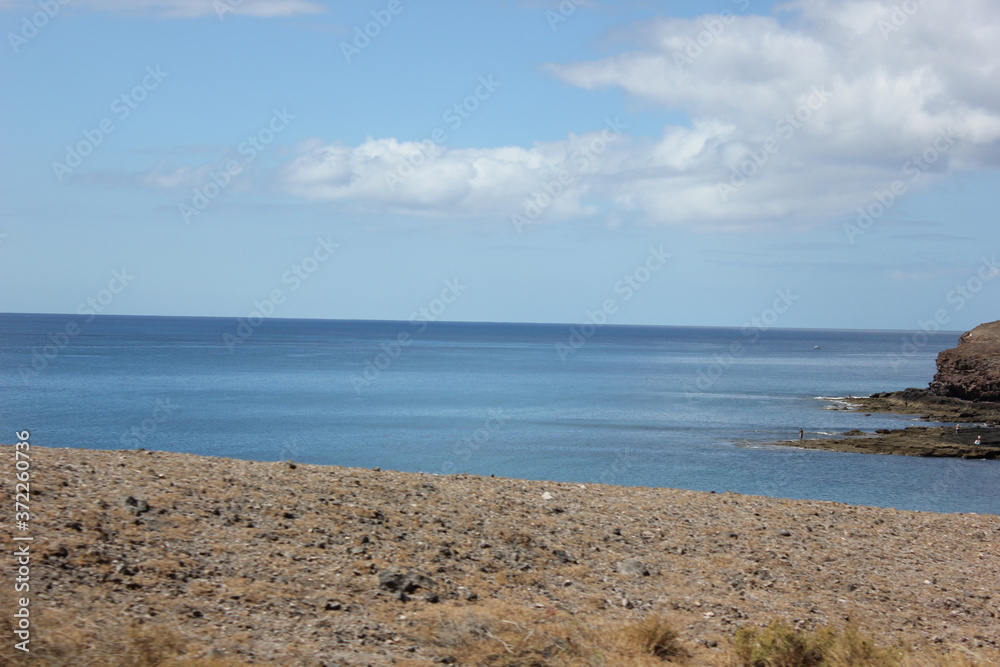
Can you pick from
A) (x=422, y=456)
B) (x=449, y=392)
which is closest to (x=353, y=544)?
(x=422, y=456)

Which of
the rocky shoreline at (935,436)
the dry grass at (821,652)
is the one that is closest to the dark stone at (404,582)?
the dry grass at (821,652)

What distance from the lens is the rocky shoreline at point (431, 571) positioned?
8859mm

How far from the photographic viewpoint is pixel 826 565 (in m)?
14.2

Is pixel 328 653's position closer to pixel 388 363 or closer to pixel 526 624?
pixel 526 624

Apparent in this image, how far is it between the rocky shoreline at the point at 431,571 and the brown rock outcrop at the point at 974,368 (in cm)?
5553

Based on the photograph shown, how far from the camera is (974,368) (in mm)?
67875

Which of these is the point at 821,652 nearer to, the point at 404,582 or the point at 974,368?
the point at 404,582

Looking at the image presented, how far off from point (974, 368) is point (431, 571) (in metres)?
69.0

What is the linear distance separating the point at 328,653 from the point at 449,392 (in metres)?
71.0

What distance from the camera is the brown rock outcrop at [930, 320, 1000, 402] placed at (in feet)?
217

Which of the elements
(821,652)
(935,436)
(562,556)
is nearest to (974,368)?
(935,436)

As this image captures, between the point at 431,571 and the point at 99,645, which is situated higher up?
the point at 99,645

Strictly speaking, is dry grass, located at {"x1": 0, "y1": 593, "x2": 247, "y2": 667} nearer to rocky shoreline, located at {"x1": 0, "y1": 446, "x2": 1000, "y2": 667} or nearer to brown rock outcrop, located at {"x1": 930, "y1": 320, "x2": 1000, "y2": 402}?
rocky shoreline, located at {"x1": 0, "y1": 446, "x2": 1000, "y2": 667}

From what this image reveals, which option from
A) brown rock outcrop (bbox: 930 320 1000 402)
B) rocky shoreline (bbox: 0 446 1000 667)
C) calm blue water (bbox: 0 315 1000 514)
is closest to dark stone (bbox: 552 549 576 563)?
rocky shoreline (bbox: 0 446 1000 667)
